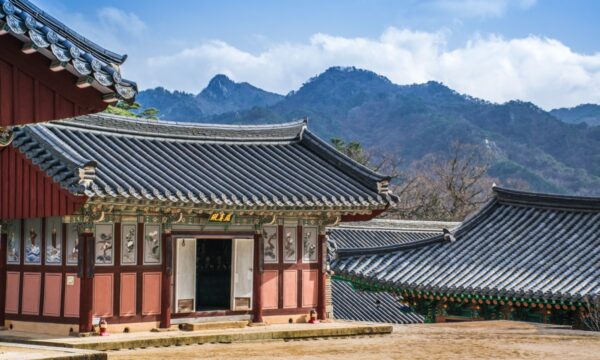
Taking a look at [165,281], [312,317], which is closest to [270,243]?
[312,317]

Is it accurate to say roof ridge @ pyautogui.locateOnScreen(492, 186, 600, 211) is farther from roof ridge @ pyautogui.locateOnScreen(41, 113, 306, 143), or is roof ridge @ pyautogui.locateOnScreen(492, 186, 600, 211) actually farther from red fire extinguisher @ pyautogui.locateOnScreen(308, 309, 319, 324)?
red fire extinguisher @ pyautogui.locateOnScreen(308, 309, 319, 324)

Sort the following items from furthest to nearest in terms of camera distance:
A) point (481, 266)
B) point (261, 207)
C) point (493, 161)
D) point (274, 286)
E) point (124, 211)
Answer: point (493, 161) → point (481, 266) → point (274, 286) → point (261, 207) → point (124, 211)

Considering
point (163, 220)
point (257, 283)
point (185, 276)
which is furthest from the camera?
point (257, 283)

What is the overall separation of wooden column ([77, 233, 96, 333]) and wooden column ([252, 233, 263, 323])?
4.65 metres

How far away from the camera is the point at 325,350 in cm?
2006

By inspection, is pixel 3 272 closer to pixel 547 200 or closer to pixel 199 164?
pixel 199 164

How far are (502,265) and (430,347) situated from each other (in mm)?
6559

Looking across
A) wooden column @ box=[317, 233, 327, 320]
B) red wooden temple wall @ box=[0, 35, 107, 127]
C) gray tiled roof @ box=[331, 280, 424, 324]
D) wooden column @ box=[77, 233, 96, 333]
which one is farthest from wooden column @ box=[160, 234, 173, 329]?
gray tiled roof @ box=[331, 280, 424, 324]

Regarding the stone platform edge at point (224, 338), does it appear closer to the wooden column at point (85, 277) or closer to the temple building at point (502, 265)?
the wooden column at point (85, 277)

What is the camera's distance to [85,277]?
20250 millimetres

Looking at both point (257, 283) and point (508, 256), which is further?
point (508, 256)

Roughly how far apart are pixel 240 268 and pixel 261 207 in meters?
1.96

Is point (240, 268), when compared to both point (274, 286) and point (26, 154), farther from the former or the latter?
point (26, 154)

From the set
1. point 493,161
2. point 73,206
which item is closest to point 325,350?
point 73,206
